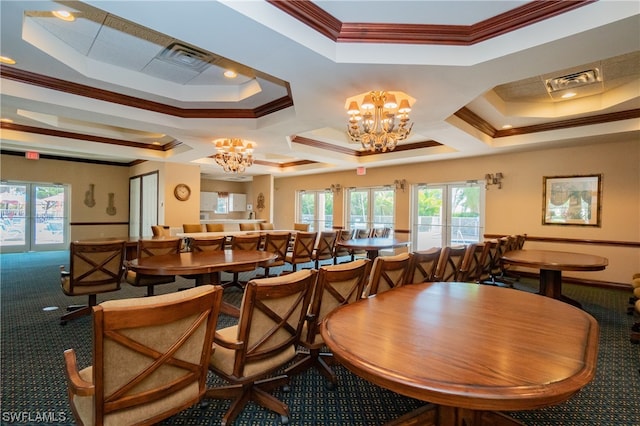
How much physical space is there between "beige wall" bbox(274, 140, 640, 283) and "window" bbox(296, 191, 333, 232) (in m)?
2.56

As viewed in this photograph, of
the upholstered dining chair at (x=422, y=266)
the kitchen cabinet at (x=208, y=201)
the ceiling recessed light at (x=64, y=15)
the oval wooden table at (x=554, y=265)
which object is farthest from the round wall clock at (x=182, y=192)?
the oval wooden table at (x=554, y=265)

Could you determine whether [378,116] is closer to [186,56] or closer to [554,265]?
[186,56]

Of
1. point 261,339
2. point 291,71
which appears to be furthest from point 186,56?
point 261,339

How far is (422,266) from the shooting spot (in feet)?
9.18

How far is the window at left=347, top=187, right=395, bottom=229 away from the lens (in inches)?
330

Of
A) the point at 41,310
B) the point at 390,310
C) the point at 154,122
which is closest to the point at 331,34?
the point at 390,310

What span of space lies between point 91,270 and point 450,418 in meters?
3.67

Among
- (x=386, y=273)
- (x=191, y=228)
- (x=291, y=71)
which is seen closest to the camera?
(x=386, y=273)

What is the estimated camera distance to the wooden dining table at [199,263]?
2.99 m

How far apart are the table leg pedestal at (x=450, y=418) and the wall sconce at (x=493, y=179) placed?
571 cm

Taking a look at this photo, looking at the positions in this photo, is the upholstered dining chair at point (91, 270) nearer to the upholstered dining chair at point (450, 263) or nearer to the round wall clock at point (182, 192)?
the upholstered dining chair at point (450, 263)

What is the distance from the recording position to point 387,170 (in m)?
8.27

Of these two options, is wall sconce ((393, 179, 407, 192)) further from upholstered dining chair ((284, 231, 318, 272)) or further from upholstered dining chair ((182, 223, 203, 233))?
upholstered dining chair ((182, 223, 203, 233))

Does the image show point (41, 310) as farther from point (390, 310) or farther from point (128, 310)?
point (390, 310)
